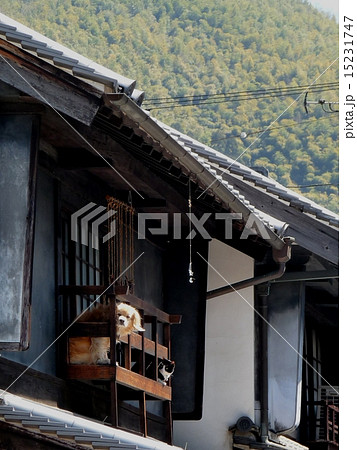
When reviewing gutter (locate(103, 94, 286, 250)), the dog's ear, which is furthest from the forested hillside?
the dog's ear

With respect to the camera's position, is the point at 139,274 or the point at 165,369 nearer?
the point at 165,369

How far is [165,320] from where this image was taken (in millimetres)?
13328

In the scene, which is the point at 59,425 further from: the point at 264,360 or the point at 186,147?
the point at 264,360

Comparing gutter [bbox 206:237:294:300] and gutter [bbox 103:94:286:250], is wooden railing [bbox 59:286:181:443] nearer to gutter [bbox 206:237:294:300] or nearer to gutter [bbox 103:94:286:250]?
gutter [bbox 103:94:286:250]

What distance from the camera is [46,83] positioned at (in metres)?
10.4

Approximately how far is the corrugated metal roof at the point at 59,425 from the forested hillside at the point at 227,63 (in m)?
33.8

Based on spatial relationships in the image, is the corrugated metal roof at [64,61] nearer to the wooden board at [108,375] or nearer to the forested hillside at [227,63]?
the wooden board at [108,375]

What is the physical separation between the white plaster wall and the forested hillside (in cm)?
2797

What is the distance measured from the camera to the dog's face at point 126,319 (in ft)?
37.9

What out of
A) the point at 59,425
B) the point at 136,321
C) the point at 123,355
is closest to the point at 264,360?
the point at 123,355

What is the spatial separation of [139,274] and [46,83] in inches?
171

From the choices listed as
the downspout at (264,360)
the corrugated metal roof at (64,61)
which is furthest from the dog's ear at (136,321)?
the downspout at (264,360)

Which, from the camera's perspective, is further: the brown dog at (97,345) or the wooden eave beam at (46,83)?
the brown dog at (97,345)
